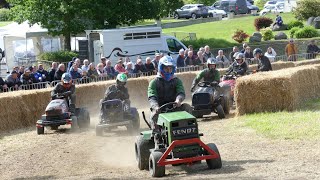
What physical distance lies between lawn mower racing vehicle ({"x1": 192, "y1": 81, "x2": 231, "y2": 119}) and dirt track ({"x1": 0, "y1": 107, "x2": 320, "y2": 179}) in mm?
481

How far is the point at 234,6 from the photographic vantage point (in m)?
70.9

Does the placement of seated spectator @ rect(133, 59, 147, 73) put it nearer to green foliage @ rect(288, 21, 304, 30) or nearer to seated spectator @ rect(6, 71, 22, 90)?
seated spectator @ rect(6, 71, 22, 90)

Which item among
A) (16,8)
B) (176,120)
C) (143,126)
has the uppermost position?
(16,8)

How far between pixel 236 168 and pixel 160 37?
76.2ft

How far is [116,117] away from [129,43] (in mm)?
16037

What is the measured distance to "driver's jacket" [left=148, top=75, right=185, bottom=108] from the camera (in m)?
12.7

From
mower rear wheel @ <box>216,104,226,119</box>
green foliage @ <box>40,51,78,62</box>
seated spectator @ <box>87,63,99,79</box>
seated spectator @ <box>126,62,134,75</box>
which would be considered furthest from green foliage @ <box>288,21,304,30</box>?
mower rear wheel @ <box>216,104,226,119</box>

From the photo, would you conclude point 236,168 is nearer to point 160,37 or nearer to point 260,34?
point 160,37

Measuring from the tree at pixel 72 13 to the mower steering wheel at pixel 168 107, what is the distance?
26560 millimetres

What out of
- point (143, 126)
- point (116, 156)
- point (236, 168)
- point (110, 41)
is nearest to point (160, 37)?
point (110, 41)

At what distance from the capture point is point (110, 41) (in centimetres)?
3341

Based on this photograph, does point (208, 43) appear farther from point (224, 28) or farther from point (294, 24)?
point (224, 28)

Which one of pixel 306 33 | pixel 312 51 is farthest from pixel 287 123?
pixel 306 33

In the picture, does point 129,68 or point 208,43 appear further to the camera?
point 208,43
